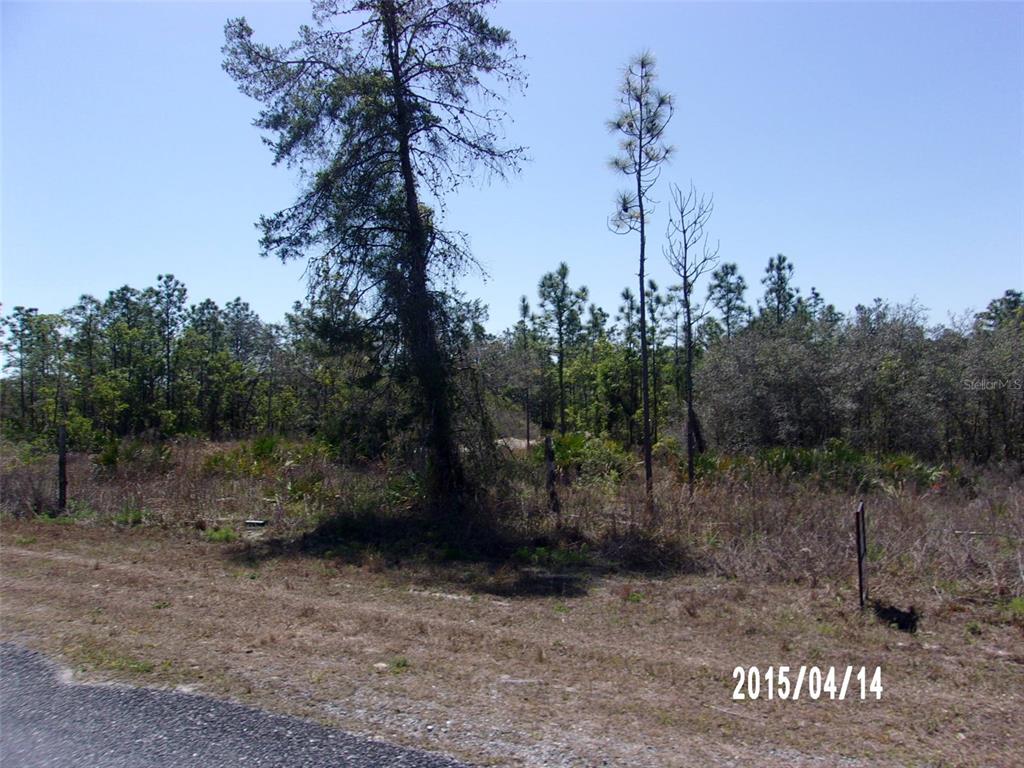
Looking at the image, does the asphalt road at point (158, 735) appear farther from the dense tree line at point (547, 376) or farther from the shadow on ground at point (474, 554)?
the dense tree line at point (547, 376)

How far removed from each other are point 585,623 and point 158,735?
3.89m

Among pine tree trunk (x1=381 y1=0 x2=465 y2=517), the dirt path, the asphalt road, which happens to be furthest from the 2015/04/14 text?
Answer: pine tree trunk (x1=381 y1=0 x2=465 y2=517)

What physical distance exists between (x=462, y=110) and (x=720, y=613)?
1057cm

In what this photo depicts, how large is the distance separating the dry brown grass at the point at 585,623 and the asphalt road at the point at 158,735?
23 centimetres

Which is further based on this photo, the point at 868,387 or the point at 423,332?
the point at 868,387

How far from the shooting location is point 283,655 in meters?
6.04

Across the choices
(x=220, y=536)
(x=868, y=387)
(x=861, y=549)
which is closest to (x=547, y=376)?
(x=868, y=387)

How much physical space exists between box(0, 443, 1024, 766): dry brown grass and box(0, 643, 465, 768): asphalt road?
23 centimetres

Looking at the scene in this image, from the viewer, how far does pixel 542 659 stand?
5.99 metres

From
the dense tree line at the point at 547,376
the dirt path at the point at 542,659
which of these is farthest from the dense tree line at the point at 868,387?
the dirt path at the point at 542,659

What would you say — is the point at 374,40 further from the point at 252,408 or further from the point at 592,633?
the point at 252,408

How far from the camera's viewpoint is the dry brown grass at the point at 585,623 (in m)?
4.56

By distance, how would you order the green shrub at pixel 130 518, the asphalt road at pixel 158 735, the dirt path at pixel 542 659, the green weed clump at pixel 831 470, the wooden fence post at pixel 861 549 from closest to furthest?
the asphalt road at pixel 158 735, the dirt path at pixel 542 659, the wooden fence post at pixel 861 549, the green shrub at pixel 130 518, the green weed clump at pixel 831 470

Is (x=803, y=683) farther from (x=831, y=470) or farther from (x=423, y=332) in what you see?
(x=831, y=470)
